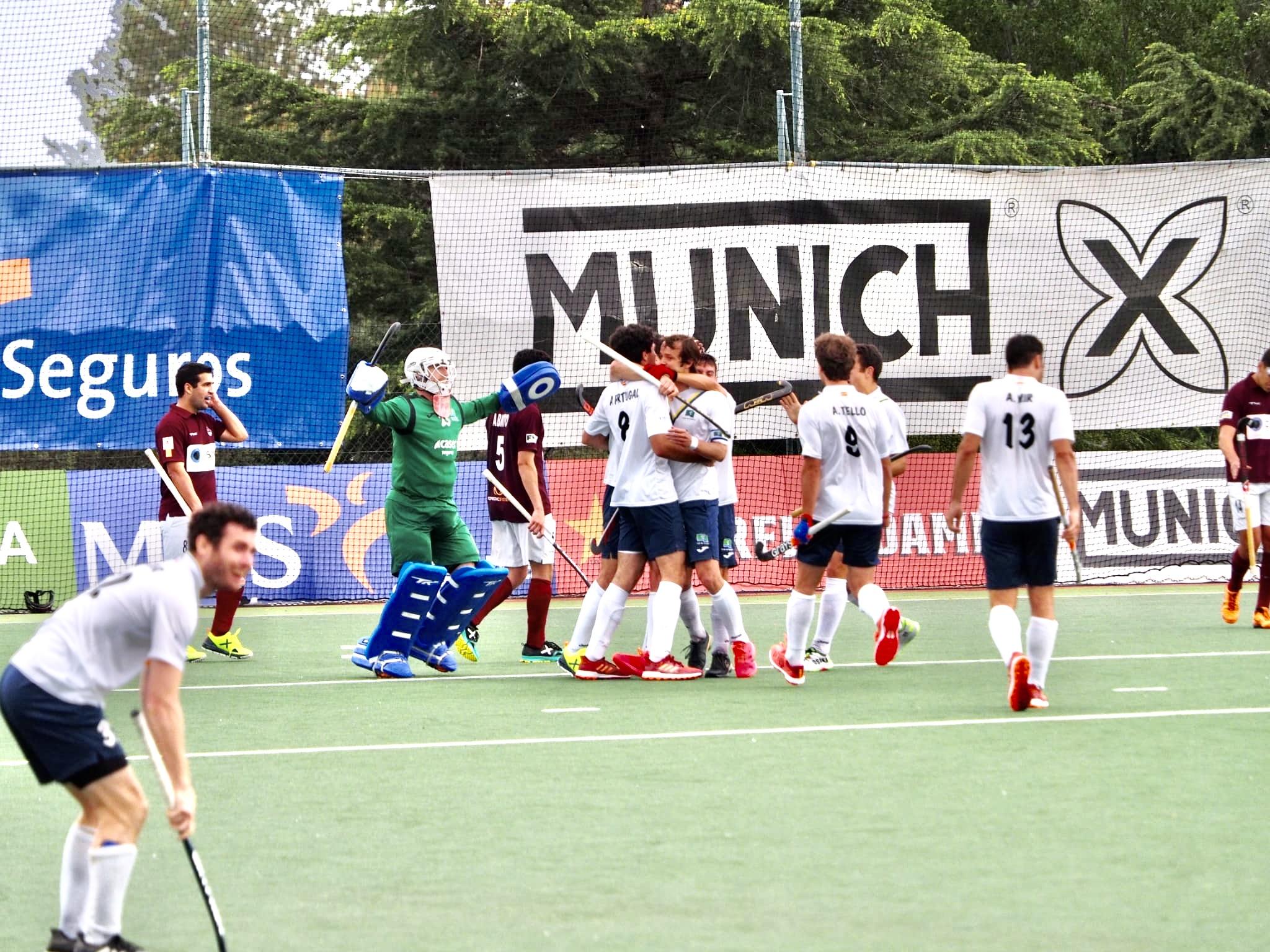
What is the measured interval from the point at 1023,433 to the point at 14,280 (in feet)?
33.4

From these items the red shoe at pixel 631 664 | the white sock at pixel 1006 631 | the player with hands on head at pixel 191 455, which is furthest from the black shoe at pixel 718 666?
the player with hands on head at pixel 191 455

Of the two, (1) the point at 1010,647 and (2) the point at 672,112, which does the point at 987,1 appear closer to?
(2) the point at 672,112

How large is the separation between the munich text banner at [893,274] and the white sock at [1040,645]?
25.8 ft

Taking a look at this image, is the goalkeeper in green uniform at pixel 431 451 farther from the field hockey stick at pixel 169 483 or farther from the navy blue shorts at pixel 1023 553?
the navy blue shorts at pixel 1023 553

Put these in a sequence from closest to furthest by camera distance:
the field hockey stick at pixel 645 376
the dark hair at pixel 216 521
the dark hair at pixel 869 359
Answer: the dark hair at pixel 216 521, the field hockey stick at pixel 645 376, the dark hair at pixel 869 359

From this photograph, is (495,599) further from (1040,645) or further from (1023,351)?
(1023,351)

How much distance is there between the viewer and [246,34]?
18.5 m

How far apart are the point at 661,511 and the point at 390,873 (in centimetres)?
429

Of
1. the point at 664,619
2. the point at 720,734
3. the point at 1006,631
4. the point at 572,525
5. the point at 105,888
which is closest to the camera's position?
the point at 105,888

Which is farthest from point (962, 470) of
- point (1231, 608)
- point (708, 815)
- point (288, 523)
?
point (288, 523)

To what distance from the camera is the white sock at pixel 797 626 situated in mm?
9117

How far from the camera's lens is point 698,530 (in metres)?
9.48

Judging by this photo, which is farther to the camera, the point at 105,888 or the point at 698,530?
the point at 698,530

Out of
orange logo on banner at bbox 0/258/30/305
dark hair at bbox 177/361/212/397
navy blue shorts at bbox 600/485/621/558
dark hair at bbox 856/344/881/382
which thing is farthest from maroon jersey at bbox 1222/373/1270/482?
orange logo on banner at bbox 0/258/30/305
